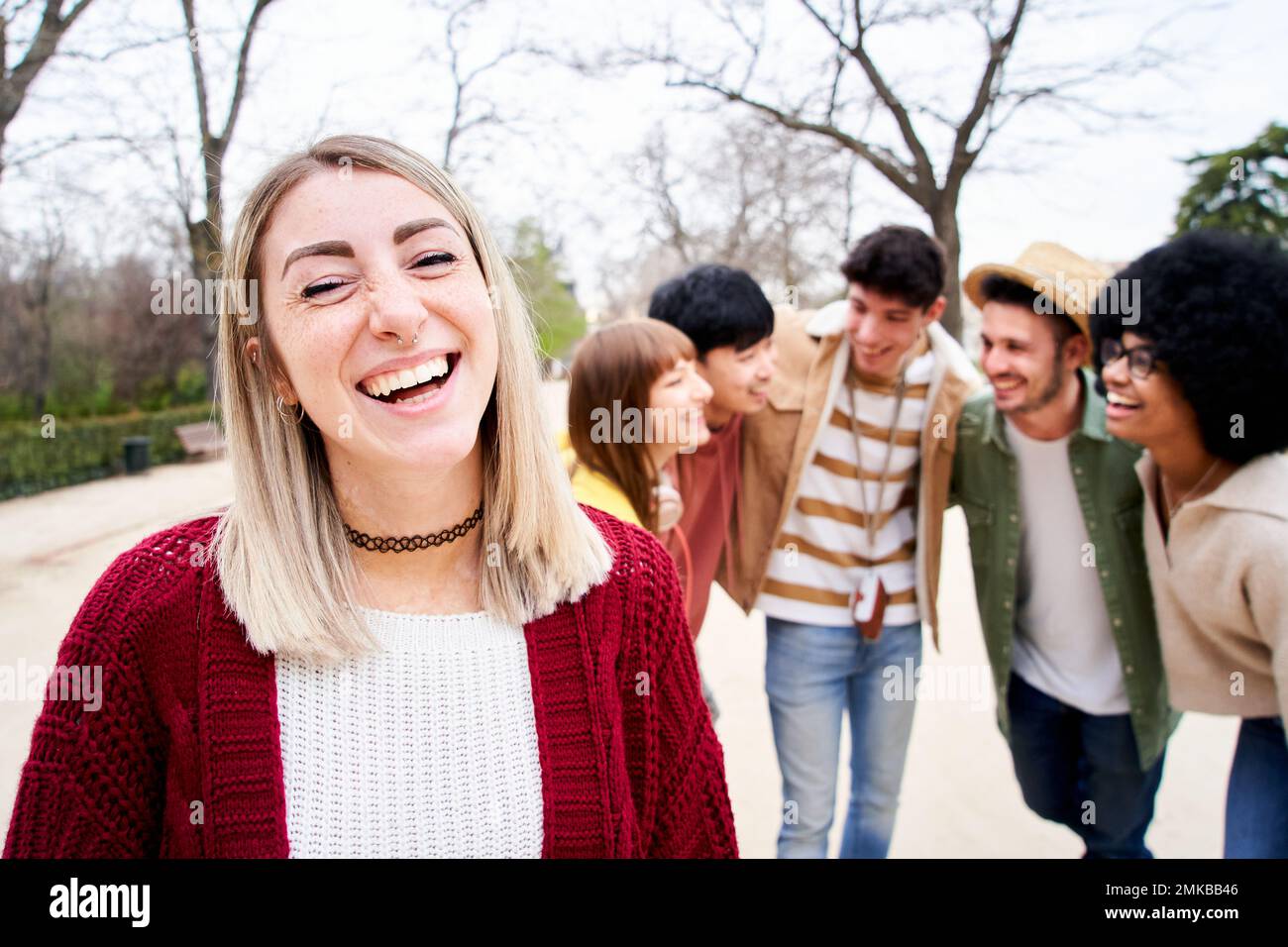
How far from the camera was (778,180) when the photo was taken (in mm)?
9719

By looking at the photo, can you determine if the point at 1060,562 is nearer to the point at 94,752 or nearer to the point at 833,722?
the point at 833,722

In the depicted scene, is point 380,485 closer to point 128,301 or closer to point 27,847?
point 27,847

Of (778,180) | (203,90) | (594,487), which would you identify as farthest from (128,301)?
(594,487)

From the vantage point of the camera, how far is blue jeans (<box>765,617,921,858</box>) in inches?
97.3

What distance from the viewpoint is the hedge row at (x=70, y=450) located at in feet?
26.3

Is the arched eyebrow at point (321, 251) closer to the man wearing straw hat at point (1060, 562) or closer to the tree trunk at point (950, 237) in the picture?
the man wearing straw hat at point (1060, 562)

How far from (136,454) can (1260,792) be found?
38.2 ft

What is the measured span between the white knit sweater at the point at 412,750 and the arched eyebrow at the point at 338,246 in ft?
1.70

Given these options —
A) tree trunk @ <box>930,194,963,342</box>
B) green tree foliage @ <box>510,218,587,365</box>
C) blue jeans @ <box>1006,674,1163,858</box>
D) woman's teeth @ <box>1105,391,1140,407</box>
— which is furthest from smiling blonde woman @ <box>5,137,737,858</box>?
green tree foliage @ <box>510,218,587,365</box>

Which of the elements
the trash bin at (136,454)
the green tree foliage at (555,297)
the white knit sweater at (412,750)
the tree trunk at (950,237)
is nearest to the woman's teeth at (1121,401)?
the white knit sweater at (412,750)

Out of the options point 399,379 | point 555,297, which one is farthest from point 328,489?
point 555,297

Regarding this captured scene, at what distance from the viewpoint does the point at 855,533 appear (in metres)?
2.48
